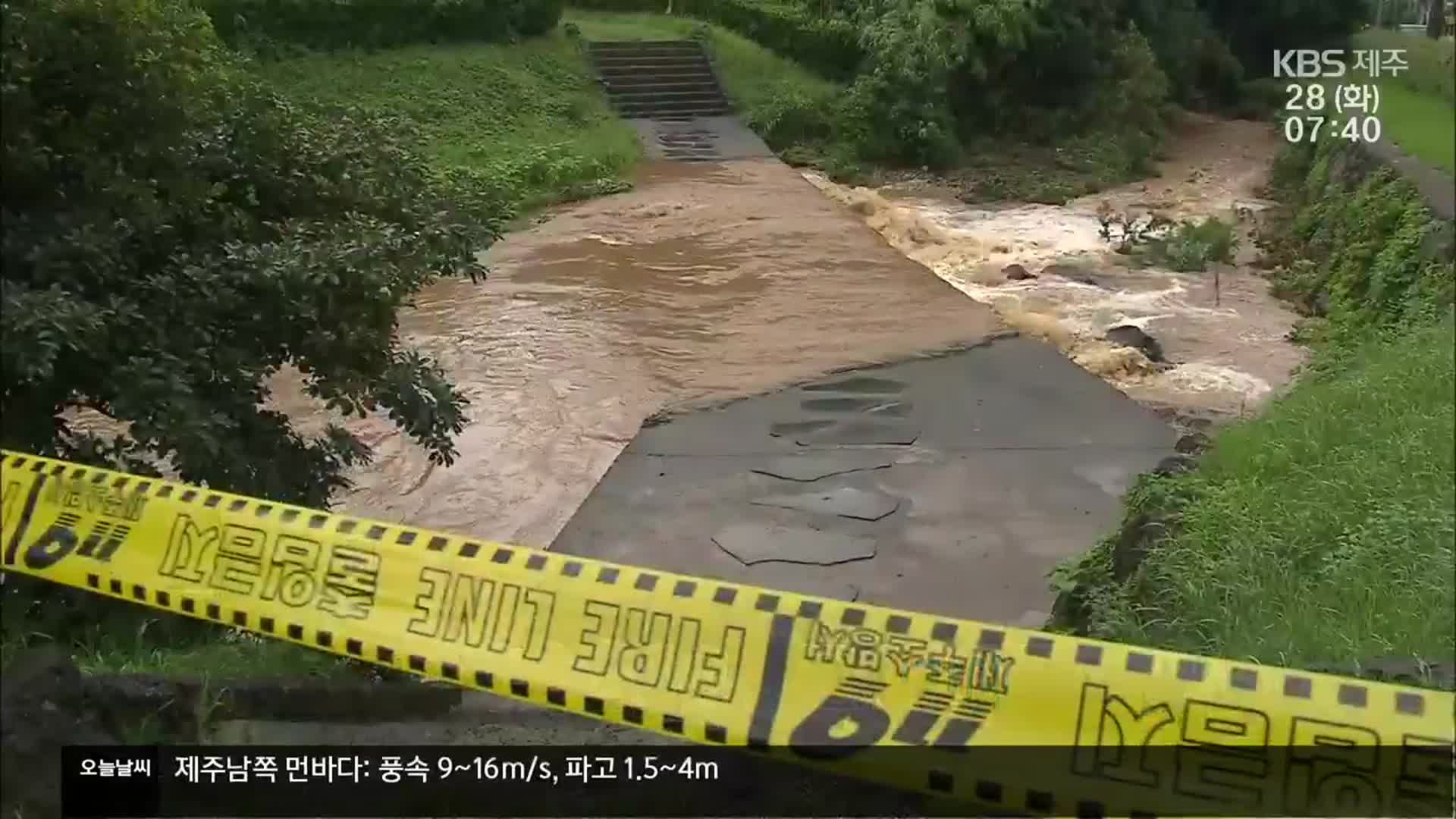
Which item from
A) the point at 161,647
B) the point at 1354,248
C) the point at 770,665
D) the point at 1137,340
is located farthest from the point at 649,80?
the point at 770,665

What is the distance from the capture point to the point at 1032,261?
12.3m

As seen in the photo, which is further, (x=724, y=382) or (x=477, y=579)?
(x=724, y=382)

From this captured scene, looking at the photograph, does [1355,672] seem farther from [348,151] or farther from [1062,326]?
[1062,326]

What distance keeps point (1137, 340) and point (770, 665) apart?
25.3ft

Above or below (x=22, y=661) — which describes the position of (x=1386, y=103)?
above

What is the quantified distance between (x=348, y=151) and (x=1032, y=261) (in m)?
8.90

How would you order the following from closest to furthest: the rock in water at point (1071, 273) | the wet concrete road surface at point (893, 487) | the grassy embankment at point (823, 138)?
1. the wet concrete road surface at point (893, 487)
2. the rock in water at point (1071, 273)
3. the grassy embankment at point (823, 138)

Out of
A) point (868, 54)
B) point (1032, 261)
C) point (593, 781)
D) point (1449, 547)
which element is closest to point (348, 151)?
point (593, 781)

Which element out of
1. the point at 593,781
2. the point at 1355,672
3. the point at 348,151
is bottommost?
the point at 593,781

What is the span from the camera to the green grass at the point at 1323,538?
348cm

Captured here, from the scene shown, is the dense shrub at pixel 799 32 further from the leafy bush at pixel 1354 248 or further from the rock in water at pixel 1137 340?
the rock in water at pixel 1137 340

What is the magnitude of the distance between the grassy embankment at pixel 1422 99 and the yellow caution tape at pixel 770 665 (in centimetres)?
108

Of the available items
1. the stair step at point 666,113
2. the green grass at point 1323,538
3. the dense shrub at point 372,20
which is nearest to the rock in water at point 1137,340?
the green grass at point 1323,538

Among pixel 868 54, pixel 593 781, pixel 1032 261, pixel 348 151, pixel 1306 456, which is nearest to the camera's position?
pixel 593 781
